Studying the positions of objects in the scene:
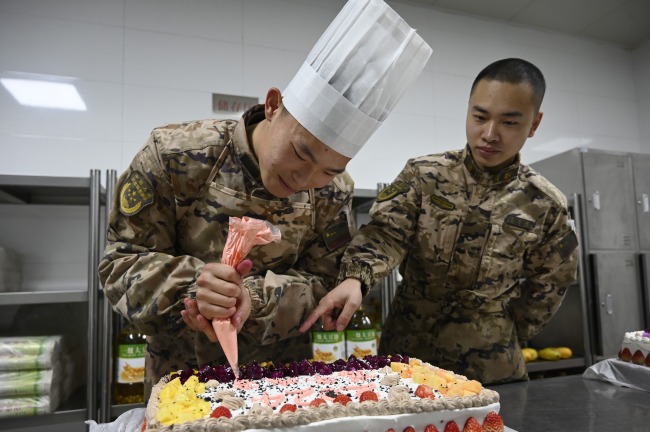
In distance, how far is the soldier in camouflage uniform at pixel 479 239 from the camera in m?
1.50

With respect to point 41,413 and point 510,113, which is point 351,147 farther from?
point 41,413

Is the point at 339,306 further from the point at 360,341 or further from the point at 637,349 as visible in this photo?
the point at 637,349

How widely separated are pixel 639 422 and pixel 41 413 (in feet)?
6.65

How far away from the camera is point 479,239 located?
5.13 feet

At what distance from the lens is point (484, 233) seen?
156 cm

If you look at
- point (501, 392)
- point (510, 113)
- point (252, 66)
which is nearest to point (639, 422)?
point (501, 392)

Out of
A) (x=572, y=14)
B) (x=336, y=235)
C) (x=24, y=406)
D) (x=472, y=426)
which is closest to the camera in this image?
(x=472, y=426)

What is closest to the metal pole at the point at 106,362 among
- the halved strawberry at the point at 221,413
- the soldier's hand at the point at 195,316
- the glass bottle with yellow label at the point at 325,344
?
the glass bottle with yellow label at the point at 325,344

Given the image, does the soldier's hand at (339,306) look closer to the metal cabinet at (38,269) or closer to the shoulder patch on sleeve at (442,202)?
the shoulder patch on sleeve at (442,202)

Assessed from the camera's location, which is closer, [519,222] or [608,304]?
[519,222]

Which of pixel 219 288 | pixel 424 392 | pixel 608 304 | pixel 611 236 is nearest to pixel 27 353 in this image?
pixel 219 288

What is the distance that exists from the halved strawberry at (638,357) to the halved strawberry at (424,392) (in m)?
0.95

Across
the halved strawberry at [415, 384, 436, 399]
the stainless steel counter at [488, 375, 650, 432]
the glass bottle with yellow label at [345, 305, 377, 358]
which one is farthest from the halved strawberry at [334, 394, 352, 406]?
the glass bottle with yellow label at [345, 305, 377, 358]

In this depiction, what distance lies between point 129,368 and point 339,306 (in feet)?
3.73
